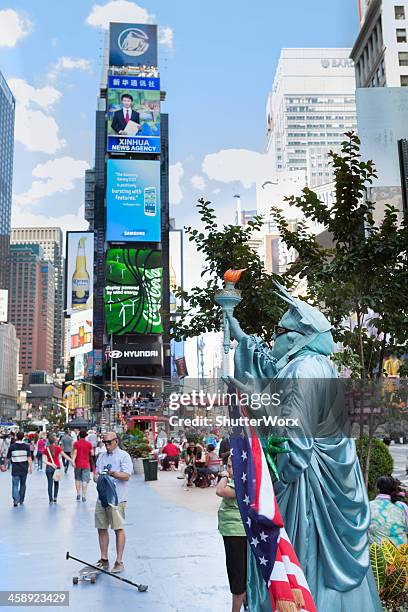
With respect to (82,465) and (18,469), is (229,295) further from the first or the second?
(82,465)

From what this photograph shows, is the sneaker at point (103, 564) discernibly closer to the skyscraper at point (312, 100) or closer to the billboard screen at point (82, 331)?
the billboard screen at point (82, 331)

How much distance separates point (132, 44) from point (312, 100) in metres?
77.9

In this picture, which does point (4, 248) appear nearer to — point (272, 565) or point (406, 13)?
point (406, 13)

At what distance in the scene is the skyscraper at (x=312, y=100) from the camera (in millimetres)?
150625

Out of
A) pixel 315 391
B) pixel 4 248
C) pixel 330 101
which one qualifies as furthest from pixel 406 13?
pixel 4 248

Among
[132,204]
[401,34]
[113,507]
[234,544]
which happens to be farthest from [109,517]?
[132,204]

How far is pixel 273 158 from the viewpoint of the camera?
16475 centimetres

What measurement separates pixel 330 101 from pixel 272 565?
6391 inches

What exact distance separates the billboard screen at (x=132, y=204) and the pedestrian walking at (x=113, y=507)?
6518 centimetres

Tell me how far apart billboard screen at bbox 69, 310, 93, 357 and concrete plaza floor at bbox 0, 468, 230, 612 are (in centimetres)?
6307

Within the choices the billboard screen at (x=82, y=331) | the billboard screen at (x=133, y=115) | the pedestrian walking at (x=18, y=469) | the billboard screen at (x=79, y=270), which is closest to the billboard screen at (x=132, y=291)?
the billboard screen at (x=82, y=331)

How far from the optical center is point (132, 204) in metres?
73.1

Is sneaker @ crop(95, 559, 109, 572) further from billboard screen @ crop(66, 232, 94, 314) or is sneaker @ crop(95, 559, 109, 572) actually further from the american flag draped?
billboard screen @ crop(66, 232, 94, 314)

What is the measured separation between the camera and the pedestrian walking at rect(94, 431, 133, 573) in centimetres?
759
